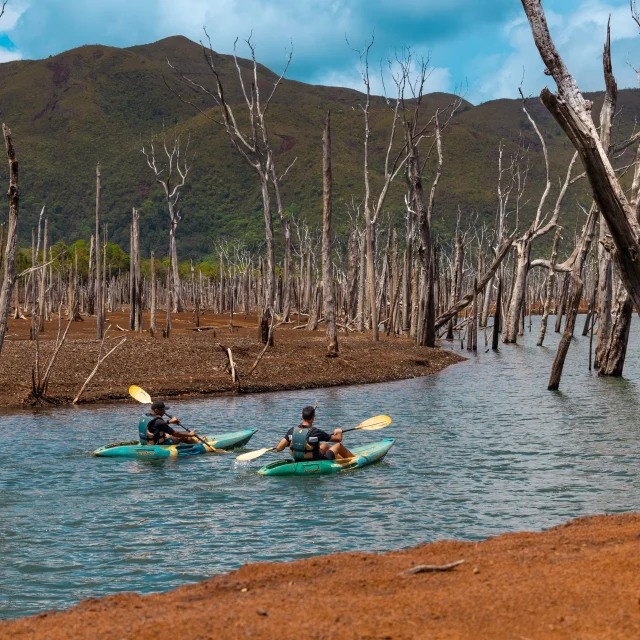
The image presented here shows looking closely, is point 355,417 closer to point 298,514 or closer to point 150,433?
point 150,433

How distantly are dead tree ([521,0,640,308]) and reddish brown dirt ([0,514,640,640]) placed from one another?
360 cm

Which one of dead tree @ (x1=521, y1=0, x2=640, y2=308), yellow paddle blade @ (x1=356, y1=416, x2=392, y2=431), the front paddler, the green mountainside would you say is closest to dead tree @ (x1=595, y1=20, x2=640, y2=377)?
yellow paddle blade @ (x1=356, y1=416, x2=392, y2=431)

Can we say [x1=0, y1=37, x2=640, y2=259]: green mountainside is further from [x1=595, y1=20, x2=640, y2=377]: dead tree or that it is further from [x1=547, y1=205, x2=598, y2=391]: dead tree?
[x1=595, y1=20, x2=640, y2=377]: dead tree

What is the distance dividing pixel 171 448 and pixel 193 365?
37.9ft

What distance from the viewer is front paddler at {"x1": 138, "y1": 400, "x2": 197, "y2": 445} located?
17.2m

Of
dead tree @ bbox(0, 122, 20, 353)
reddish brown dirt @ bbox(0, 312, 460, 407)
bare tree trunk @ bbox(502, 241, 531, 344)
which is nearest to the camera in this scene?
dead tree @ bbox(0, 122, 20, 353)

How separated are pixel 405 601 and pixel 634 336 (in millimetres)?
56657

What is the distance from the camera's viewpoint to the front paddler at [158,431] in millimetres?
17250

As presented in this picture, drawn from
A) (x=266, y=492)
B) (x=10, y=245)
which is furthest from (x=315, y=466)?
(x=10, y=245)

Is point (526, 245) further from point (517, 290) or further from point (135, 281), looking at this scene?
point (135, 281)

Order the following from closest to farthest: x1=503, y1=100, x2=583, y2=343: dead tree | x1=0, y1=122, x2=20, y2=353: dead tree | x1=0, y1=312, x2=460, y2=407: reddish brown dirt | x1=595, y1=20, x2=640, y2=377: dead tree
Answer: x1=0, y1=122, x2=20, y2=353: dead tree → x1=0, y1=312, x2=460, y2=407: reddish brown dirt → x1=595, y1=20, x2=640, y2=377: dead tree → x1=503, y1=100, x2=583, y2=343: dead tree

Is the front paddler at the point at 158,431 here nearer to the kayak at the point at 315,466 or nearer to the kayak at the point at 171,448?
the kayak at the point at 171,448

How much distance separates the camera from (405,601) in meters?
6.79

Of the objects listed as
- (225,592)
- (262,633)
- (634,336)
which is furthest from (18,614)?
(634,336)
